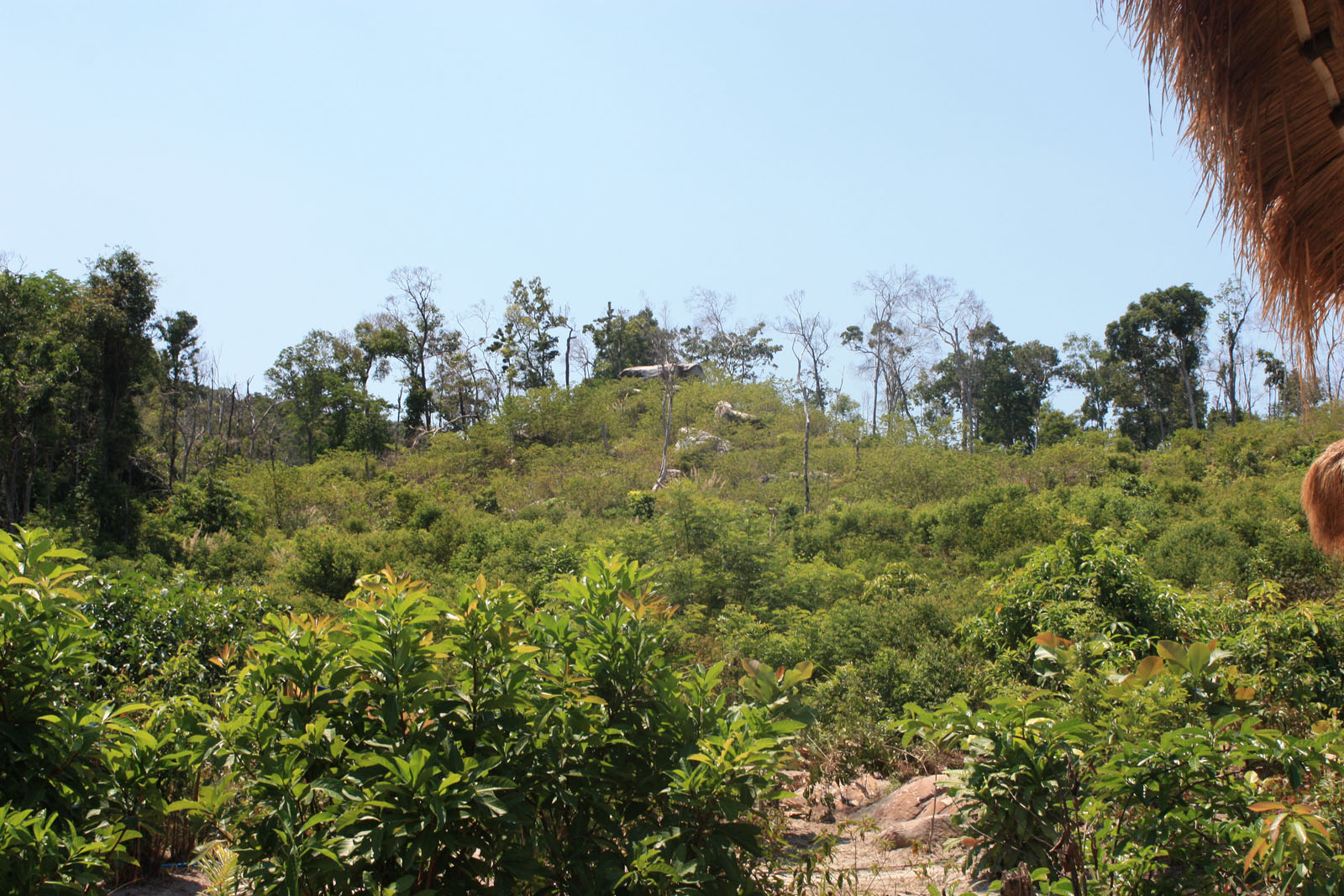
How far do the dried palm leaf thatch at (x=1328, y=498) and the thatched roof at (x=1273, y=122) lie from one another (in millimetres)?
3150

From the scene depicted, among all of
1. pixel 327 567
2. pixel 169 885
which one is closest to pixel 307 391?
pixel 327 567

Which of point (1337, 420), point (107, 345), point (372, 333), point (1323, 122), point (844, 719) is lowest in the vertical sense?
point (844, 719)

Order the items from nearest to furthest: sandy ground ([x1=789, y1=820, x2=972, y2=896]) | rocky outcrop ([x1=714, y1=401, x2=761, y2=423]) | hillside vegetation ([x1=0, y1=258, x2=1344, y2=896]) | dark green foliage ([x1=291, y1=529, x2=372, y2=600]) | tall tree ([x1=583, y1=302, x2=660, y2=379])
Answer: hillside vegetation ([x1=0, y1=258, x2=1344, y2=896]) < sandy ground ([x1=789, y1=820, x2=972, y2=896]) < dark green foliage ([x1=291, y1=529, x2=372, y2=600]) < rocky outcrop ([x1=714, y1=401, x2=761, y2=423]) < tall tree ([x1=583, y1=302, x2=660, y2=379])

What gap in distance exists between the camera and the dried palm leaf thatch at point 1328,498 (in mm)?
4922

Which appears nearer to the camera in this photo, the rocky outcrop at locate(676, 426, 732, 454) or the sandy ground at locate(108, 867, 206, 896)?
the sandy ground at locate(108, 867, 206, 896)

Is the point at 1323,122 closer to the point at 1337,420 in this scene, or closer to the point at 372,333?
the point at 1337,420

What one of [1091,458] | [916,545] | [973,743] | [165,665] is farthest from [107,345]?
[1091,458]

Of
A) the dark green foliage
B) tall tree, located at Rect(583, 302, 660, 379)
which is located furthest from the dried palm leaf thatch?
tall tree, located at Rect(583, 302, 660, 379)

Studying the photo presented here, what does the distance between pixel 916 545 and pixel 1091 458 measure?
354 inches

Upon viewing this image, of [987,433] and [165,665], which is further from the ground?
[987,433]

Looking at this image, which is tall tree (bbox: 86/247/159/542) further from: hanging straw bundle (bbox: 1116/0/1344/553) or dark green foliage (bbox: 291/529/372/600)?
hanging straw bundle (bbox: 1116/0/1344/553)

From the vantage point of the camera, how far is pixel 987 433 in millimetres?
41031

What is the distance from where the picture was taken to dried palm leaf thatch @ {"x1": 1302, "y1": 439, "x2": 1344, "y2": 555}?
492 cm

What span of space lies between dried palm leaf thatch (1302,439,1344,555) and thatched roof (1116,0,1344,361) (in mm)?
3150
